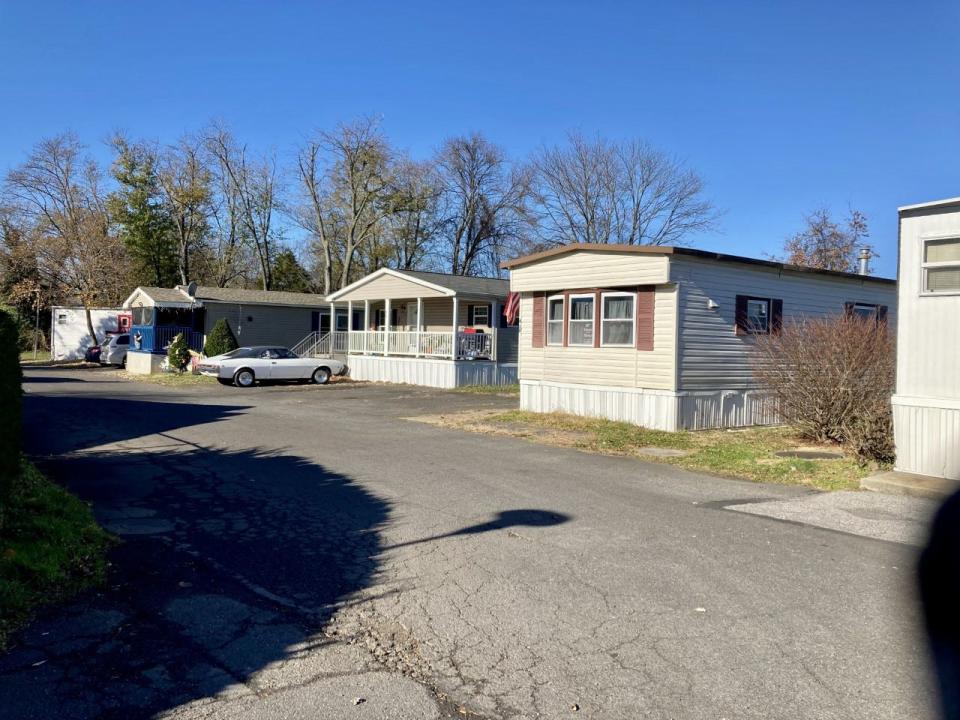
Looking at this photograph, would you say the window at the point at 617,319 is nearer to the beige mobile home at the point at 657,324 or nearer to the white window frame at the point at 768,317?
the beige mobile home at the point at 657,324

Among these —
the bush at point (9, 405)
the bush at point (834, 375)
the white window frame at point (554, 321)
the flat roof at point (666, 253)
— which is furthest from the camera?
the white window frame at point (554, 321)

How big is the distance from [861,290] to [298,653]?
17828 mm

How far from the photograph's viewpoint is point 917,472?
32.6 ft

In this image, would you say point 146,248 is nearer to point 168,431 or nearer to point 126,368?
point 126,368

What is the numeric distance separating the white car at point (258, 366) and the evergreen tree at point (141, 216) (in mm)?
25809

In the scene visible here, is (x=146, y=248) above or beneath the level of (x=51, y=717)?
above

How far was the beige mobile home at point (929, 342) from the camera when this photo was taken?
9.63 meters

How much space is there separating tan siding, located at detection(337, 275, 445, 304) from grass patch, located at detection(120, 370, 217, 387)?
644cm

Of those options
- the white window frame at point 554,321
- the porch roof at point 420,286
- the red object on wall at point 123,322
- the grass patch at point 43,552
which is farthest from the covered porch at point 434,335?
the grass patch at point 43,552

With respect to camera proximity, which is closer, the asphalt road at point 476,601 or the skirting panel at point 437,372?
the asphalt road at point 476,601

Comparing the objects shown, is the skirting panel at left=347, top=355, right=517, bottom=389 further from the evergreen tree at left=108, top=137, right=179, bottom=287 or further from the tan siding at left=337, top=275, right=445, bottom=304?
the evergreen tree at left=108, top=137, right=179, bottom=287

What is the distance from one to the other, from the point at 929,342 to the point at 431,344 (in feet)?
62.0

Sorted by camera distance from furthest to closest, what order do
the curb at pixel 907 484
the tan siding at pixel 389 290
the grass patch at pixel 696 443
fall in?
the tan siding at pixel 389 290 < the grass patch at pixel 696 443 < the curb at pixel 907 484

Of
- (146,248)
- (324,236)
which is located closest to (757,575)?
(324,236)
